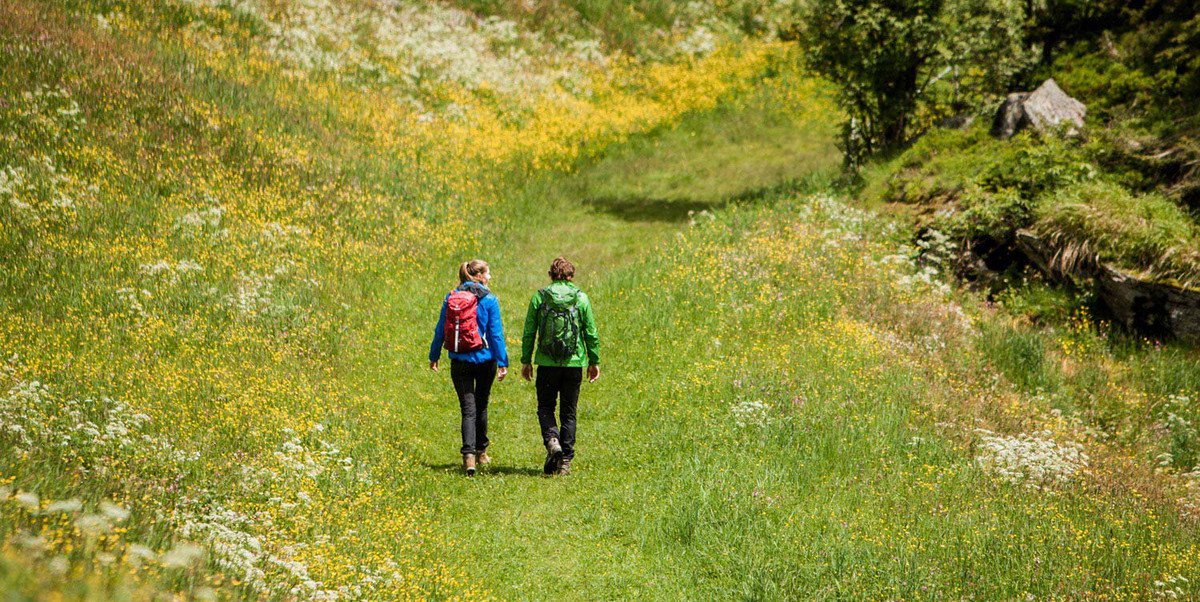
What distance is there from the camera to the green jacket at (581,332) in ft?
29.1

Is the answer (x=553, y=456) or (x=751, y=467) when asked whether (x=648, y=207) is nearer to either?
(x=553, y=456)

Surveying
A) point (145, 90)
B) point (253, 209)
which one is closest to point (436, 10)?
point (145, 90)

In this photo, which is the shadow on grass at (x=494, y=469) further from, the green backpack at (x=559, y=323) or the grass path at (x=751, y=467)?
the green backpack at (x=559, y=323)

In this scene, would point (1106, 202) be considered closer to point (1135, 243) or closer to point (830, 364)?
point (1135, 243)

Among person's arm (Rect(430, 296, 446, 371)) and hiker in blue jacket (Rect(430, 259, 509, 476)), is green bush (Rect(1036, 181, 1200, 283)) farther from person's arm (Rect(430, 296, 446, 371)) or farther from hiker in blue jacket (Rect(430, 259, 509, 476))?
person's arm (Rect(430, 296, 446, 371))

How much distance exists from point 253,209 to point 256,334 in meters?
4.10

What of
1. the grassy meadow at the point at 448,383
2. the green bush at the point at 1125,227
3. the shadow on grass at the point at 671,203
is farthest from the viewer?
the shadow on grass at the point at 671,203

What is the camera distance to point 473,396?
906 cm

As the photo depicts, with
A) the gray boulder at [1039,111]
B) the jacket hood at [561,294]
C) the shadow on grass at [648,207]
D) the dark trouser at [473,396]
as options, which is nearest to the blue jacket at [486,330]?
the dark trouser at [473,396]

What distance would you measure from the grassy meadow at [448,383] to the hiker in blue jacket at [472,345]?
1.79 ft

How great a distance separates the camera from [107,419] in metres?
7.40

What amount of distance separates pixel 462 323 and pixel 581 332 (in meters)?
1.27

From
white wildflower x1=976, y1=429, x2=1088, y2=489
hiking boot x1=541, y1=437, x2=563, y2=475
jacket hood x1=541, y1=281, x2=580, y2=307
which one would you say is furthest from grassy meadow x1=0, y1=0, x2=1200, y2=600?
jacket hood x1=541, y1=281, x2=580, y2=307

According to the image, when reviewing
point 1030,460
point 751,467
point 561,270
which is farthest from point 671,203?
point 1030,460
